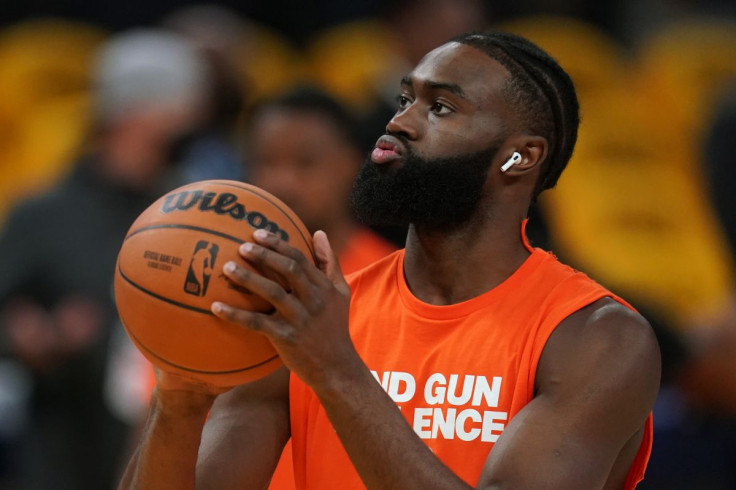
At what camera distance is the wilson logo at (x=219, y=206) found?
3311 millimetres

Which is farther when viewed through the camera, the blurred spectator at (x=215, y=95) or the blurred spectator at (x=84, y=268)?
the blurred spectator at (x=215, y=95)

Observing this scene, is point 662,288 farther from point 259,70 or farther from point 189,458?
point 189,458

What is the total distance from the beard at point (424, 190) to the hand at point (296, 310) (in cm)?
65

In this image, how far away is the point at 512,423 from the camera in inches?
138

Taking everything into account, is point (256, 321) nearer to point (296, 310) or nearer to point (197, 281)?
point (296, 310)

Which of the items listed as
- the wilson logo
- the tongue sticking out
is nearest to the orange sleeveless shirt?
the tongue sticking out

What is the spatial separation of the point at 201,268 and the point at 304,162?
3.03 meters

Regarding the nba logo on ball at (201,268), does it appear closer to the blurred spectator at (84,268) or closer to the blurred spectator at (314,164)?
the blurred spectator at (314,164)

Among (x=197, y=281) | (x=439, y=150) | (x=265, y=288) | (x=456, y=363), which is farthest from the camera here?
(x=439, y=150)

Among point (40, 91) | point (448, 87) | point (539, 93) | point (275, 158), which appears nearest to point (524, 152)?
point (539, 93)

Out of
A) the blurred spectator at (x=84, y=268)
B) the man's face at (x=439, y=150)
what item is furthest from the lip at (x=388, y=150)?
the blurred spectator at (x=84, y=268)

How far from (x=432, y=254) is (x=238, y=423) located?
2.47 ft

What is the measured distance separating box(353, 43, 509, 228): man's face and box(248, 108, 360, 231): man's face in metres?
2.16

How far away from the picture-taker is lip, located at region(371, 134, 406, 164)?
153 inches
